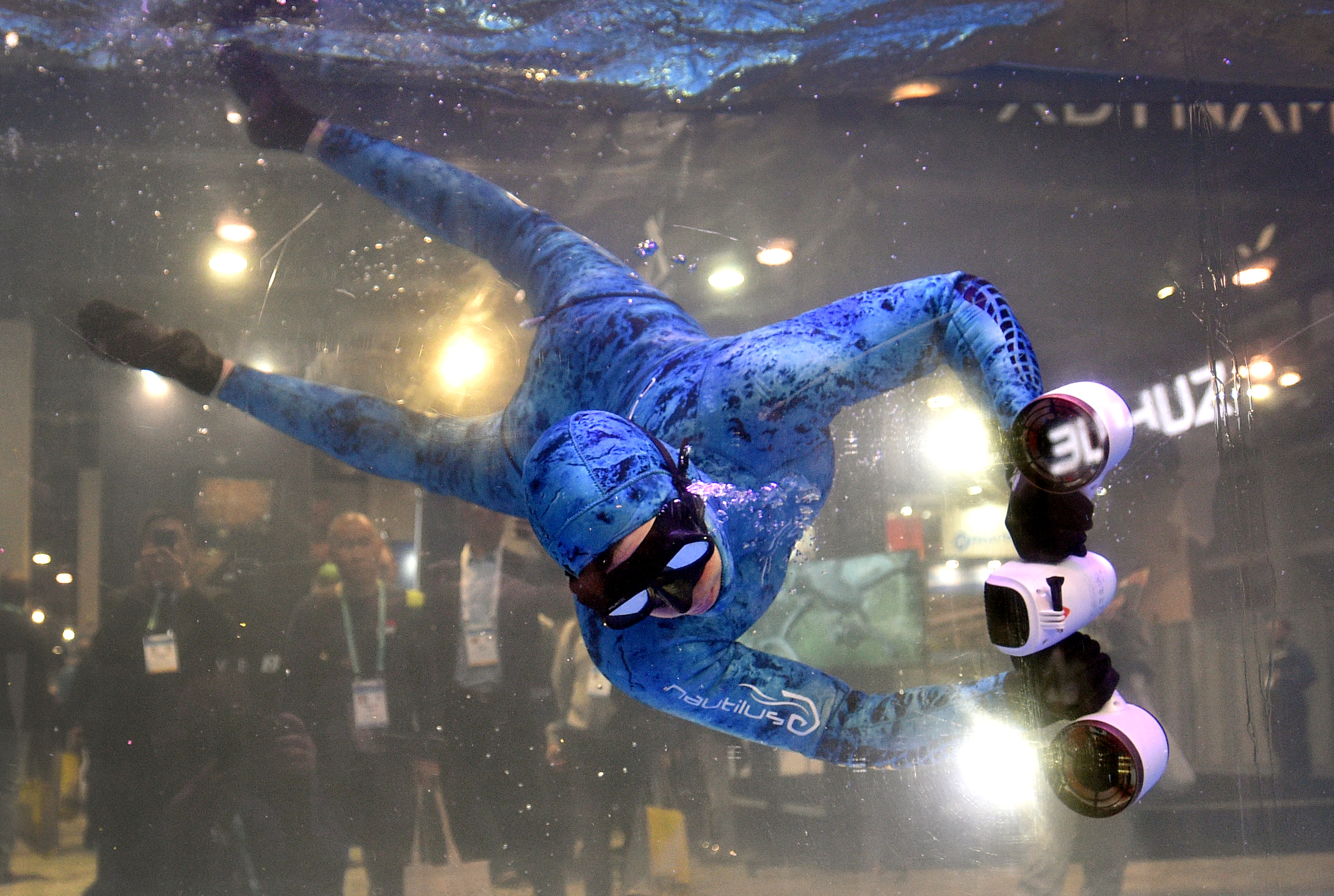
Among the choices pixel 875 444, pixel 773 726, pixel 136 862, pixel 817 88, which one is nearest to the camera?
pixel 773 726

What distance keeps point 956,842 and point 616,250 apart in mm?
2311

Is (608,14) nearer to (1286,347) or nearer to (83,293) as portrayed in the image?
(83,293)

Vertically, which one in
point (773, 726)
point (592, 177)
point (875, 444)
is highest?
point (592, 177)

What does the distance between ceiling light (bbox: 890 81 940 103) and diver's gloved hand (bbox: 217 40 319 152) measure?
7.10ft

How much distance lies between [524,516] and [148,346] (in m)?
1.46

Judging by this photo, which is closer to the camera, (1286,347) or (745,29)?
(1286,347)

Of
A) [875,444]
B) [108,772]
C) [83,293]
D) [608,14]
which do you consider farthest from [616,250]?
[108,772]

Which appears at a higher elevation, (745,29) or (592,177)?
(745,29)

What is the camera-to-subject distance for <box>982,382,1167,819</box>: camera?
0.96 metres

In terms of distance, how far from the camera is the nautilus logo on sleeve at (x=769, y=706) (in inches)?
52.5

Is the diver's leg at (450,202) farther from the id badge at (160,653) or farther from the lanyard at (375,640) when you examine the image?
the id badge at (160,653)

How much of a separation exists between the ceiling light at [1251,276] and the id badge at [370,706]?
332 cm

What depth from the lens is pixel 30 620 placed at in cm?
264

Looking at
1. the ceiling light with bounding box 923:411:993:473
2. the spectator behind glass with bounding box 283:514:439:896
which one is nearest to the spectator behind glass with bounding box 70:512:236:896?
the spectator behind glass with bounding box 283:514:439:896
